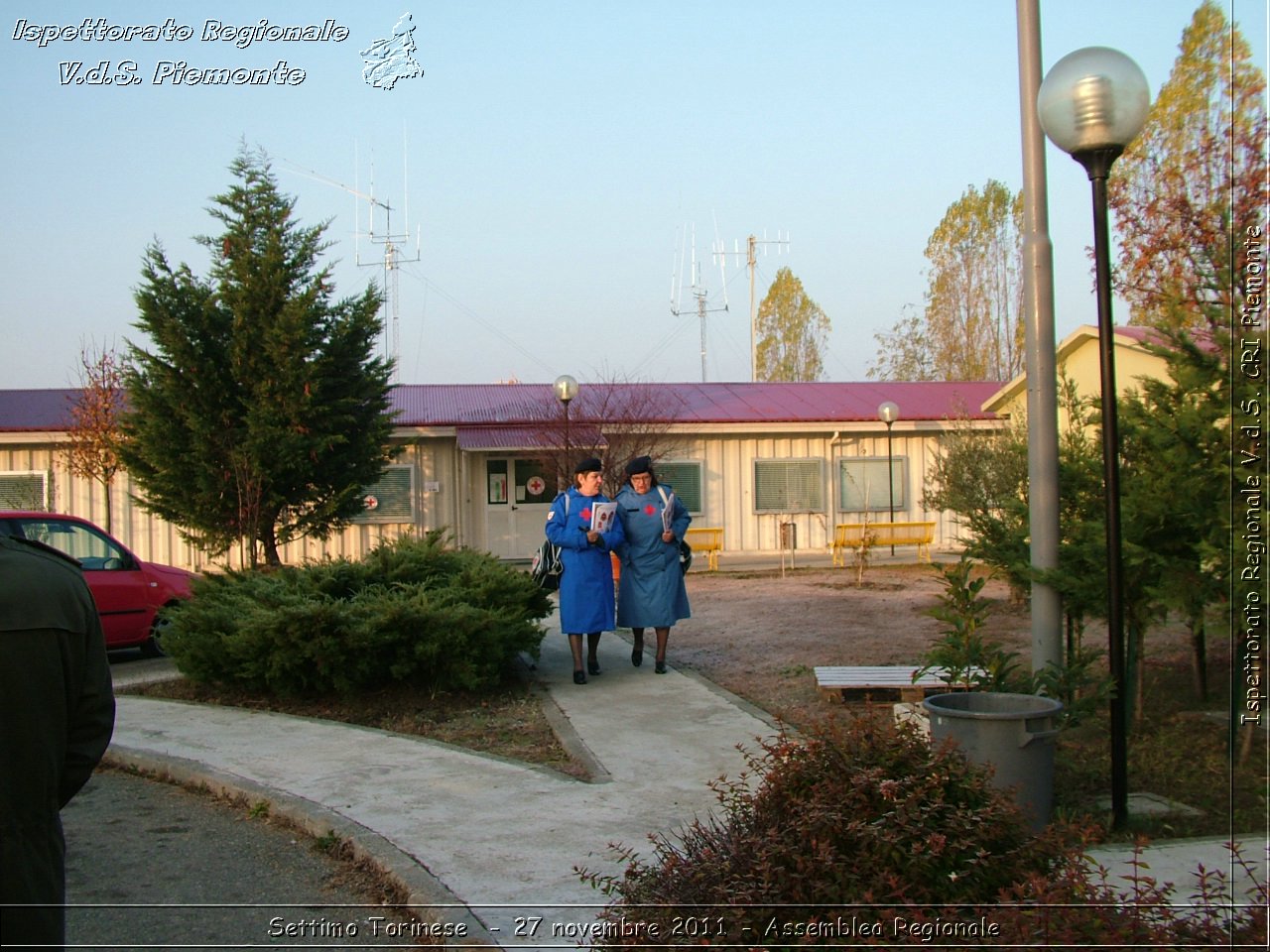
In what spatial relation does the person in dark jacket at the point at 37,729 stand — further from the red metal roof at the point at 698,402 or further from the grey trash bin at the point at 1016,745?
the red metal roof at the point at 698,402

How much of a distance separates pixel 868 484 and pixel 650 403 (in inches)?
228

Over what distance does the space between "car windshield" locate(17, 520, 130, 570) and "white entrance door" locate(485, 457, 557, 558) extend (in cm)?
1189

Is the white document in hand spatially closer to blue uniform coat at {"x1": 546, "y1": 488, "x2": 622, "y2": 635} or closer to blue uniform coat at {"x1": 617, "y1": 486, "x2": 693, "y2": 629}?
blue uniform coat at {"x1": 546, "y1": 488, "x2": 622, "y2": 635}

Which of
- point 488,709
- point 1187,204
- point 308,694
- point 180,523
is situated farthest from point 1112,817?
point 180,523

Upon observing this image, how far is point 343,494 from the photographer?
1719 cm

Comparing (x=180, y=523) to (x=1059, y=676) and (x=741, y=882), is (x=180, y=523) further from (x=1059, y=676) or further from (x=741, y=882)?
(x=741, y=882)

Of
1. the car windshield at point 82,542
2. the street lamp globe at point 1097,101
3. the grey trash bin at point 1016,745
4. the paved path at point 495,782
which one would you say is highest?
the street lamp globe at point 1097,101

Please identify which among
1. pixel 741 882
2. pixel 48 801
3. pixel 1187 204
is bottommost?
pixel 741 882

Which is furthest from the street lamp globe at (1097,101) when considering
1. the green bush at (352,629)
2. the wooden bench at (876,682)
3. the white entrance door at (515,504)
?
the white entrance door at (515,504)

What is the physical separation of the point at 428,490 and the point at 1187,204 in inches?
654

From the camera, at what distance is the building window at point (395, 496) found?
23.0m

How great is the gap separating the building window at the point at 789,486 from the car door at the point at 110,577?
15151mm

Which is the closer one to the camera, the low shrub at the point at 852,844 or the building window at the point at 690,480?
the low shrub at the point at 852,844

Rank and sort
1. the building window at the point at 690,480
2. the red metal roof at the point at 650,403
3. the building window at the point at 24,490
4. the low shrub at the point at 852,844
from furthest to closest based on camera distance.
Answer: the building window at the point at 690,480 → the red metal roof at the point at 650,403 → the building window at the point at 24,490 → the low shrub at the point at 852,844
